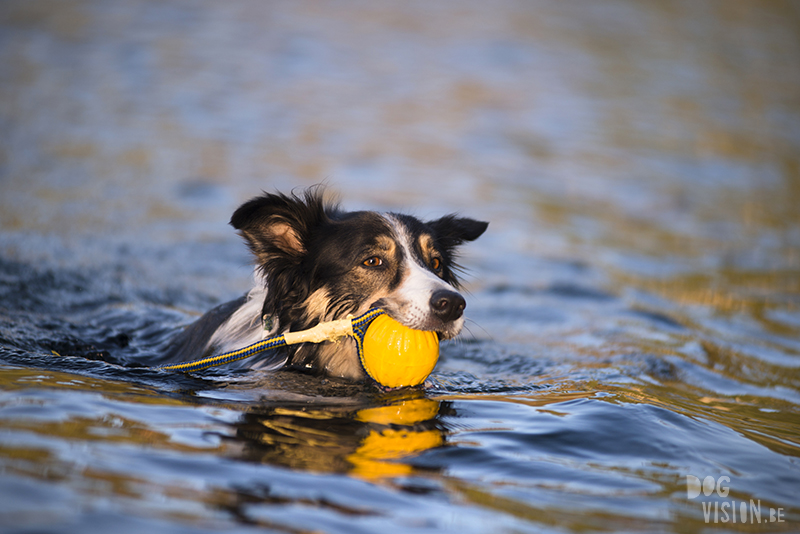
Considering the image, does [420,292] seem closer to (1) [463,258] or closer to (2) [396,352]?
(2) [396,352]

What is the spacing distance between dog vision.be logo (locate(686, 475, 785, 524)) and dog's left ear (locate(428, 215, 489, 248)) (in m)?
2.94

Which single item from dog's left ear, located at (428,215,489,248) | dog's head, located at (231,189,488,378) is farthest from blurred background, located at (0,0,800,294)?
dog's head, located at (231,189,488,378)

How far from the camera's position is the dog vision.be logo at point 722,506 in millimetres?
3520

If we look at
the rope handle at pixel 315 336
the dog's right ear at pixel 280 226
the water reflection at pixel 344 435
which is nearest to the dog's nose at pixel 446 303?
the rope handle at pixel 315 336

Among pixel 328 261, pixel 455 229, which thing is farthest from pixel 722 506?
pixel 455 229

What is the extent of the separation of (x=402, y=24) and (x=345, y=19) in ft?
7.20

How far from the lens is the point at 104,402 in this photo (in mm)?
4484

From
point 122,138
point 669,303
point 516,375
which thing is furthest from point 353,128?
point 516,375

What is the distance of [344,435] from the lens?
4332mm

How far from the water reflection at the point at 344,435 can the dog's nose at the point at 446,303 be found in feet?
2.15

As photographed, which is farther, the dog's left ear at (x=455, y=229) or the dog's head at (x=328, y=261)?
the dog's left ear at (x=455, y=229)

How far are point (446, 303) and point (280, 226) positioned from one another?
1.47m

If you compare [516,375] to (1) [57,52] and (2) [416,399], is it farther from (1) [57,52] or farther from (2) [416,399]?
(1) [57,52]

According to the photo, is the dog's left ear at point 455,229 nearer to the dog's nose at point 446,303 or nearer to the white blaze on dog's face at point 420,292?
the white blaze on dog's face at point 420,292
